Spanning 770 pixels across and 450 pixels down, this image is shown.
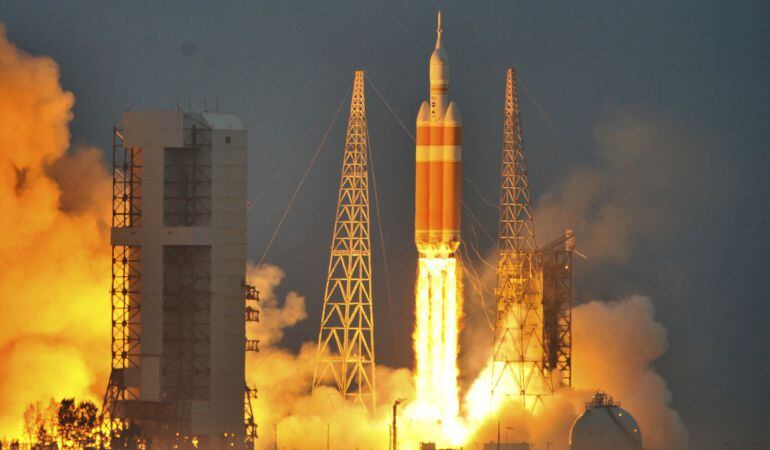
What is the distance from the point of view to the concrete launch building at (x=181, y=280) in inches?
4129

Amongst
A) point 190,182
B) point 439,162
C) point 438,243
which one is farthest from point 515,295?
point 190,182

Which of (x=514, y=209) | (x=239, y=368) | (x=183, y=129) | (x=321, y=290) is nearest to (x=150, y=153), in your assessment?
(x=183, y=129)

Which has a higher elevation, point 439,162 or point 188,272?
point 439,162

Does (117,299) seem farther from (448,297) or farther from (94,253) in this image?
(448,297)

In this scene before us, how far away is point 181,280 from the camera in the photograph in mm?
→ 105438

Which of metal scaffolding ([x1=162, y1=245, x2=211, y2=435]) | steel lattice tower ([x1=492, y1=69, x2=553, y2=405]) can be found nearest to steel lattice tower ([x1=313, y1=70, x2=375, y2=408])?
steel lattice tower ([x1=492, y1=69, x2=553, y2=405])

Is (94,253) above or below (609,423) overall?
above

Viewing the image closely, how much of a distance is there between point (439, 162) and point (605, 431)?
10999mm

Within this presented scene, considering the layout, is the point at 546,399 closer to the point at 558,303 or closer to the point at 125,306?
the point at 558,303

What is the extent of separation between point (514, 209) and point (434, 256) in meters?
7.00

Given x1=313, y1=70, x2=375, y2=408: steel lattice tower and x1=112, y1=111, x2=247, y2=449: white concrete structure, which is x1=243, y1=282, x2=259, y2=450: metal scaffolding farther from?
x1=313, y1=70, x2=375, y2=408: steel lattice tower

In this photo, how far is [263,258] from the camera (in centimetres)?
12656

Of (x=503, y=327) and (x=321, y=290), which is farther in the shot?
(x=321, y=290)

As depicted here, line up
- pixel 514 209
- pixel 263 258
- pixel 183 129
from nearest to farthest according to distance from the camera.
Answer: pixel 183 129, pixel 514 209, pixel 263 258
